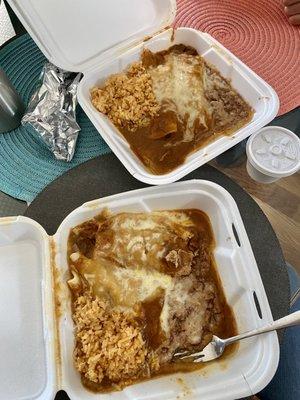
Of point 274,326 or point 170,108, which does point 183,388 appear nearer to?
point 274,326

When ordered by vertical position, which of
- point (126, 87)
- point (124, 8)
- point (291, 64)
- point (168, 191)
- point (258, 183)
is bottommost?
point (258, 183)

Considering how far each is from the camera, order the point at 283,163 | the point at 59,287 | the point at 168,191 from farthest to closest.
Result: the point at 283,163, the point at 168,191, the point at 59,287

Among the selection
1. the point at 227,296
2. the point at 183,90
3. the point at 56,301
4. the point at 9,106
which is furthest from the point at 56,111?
the point at 227,296

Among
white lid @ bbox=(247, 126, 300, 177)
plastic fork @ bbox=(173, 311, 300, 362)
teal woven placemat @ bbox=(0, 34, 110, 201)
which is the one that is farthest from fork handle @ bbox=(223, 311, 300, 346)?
teal woven placemat @ bbox=(0, 34, 110, 201)

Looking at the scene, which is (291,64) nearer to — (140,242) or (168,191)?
(168,191)

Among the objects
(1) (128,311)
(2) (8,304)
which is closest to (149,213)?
(1) (128,311)

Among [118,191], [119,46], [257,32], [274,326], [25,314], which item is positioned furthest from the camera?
[257,32]
